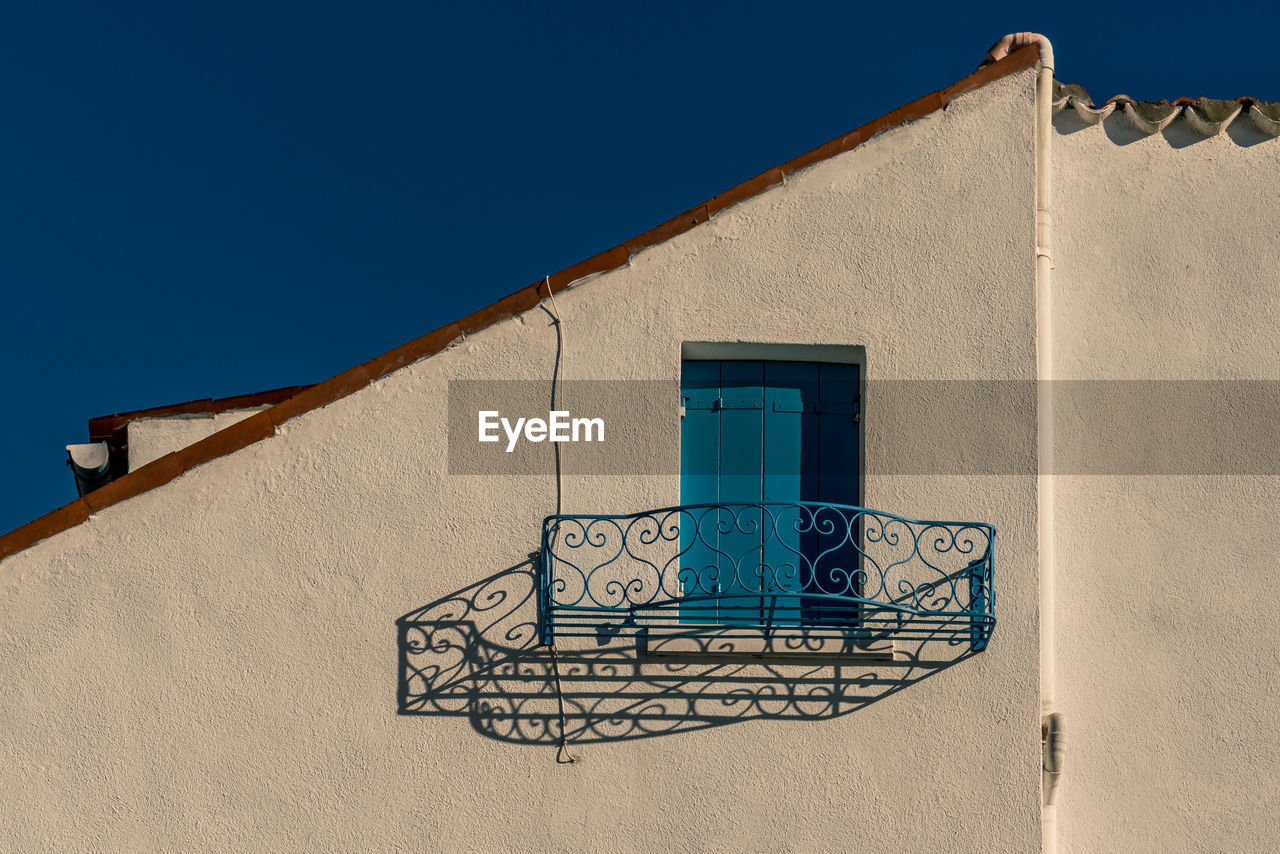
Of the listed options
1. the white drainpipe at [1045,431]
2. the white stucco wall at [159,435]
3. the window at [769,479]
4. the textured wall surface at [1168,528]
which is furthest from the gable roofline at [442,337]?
the white stucco wall at [159,435]

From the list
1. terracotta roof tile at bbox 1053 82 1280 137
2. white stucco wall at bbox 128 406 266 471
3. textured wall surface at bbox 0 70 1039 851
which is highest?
terracotta roof tile at bbox 1053 82 1280 137

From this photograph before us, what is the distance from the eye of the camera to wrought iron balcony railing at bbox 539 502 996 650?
297 inches

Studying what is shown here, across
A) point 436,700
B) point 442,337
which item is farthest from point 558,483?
point 436,700

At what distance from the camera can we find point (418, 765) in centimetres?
742

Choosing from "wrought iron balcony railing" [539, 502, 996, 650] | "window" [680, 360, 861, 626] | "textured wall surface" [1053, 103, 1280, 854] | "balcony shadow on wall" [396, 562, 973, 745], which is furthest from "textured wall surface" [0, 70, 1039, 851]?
"textured wall surface" [1053, 103, 1280, 854]

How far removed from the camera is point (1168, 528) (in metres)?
8.20

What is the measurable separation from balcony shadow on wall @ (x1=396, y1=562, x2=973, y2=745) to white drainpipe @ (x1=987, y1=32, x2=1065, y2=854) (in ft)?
2.03

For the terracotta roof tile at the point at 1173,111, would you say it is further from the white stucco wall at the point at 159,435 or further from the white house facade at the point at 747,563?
the white stucco wall at the point at 159,435

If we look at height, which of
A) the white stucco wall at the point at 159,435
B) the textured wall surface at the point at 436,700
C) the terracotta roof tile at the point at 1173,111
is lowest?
the textured wall surface at the point at 436,700

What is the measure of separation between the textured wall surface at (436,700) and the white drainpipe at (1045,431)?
21cm

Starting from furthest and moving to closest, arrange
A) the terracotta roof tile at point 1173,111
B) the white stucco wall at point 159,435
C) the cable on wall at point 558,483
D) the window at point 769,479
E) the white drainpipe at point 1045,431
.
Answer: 1. the white stucco wall at point 159,435
2. the terracotta roof tile at point 1173,111
3. the window at point 769,479
4. the white drainpipe at point 1045,431
5. the cable on wall at point 558,483

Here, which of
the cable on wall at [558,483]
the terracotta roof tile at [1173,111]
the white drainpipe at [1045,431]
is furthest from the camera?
the terracotta roof tile at [1173,111]

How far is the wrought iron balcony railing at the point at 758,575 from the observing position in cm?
754

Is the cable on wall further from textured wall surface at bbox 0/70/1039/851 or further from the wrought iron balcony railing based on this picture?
the wrought iron balcony railing
